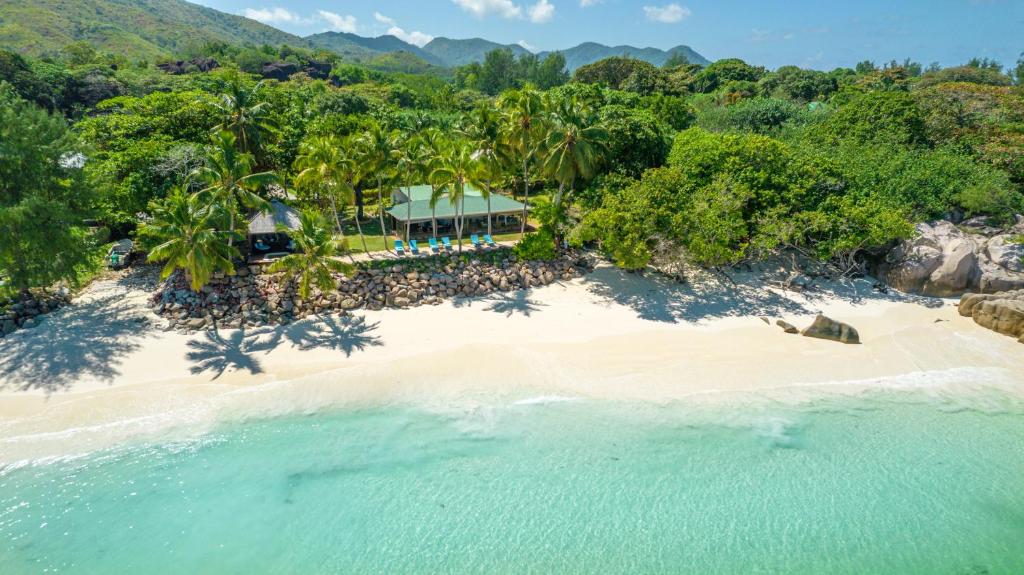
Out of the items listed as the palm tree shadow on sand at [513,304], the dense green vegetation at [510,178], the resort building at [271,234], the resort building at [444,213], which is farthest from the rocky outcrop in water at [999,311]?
the resort building at [271,234]

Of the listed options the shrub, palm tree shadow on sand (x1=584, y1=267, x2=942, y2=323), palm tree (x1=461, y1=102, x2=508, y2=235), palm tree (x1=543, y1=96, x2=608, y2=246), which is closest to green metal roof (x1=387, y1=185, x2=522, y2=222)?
palm tree (x1=461, y1=102, x2=508, y2=235)

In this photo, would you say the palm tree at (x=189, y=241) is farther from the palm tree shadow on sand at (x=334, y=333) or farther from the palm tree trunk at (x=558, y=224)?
the palm tree trunk at (x=558, y=224)

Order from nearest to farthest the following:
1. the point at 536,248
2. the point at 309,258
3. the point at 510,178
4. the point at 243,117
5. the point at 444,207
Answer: the point at 309,258 → the point at 536,248 → the point at 243,117 → the point at 444,207 → the point at 510,178

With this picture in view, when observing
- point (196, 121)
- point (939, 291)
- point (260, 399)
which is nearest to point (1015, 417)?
point (939, 291)

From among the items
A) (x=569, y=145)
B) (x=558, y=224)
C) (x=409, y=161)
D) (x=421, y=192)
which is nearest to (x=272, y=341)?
(x=409, y=161)

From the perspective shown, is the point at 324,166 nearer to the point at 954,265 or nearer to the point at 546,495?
the point at 546,495

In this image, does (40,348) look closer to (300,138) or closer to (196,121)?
(196,121)
